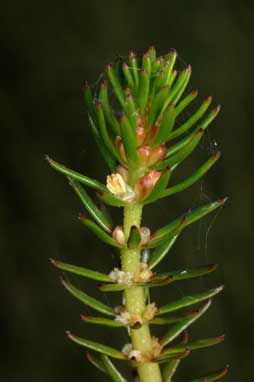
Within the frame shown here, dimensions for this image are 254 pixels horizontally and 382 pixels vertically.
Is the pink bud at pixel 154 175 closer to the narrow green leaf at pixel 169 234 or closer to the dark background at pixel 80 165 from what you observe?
the narrow green leaf at pixel 169 234

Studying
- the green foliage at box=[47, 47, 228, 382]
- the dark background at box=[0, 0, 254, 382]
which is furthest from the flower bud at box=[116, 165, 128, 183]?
the dark background at box=[0, 0, 254, 382]

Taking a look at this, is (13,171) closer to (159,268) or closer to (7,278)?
(7,278)

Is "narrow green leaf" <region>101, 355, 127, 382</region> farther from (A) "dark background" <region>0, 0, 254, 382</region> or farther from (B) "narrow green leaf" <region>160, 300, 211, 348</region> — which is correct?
(A) "dark background" <region>0, 0, 254, 382</region>

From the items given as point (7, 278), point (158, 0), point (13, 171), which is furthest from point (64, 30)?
point (7, 278)

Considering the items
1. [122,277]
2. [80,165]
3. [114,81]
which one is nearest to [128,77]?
[114,81]

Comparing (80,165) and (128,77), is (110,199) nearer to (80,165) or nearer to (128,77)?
(128,77)

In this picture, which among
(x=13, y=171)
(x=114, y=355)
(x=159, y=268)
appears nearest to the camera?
(x=114, y=355)
